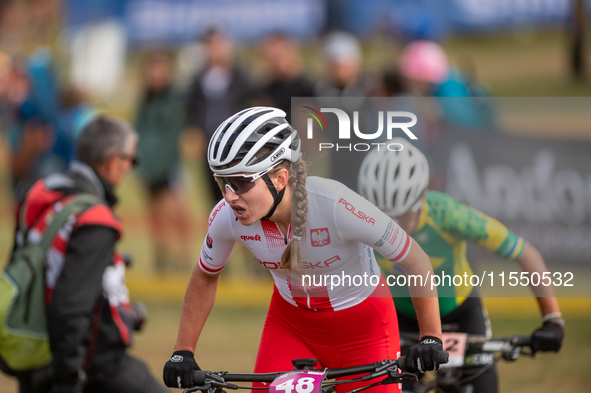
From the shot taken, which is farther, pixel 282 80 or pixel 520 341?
pixel 282 80

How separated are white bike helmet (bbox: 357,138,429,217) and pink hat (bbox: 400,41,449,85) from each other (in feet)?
16.2

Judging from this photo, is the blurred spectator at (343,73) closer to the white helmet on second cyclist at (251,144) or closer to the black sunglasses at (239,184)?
the white helmet on second cyclist at (251,144)

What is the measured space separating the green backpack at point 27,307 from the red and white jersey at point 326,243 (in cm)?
132

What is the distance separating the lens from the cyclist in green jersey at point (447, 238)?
3801 mm

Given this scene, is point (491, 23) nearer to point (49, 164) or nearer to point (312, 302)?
point (49, 164)

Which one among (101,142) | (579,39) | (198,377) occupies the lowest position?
(198,377)

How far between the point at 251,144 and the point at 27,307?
2084mm

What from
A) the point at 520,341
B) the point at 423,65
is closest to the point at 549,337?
the point at 520,341

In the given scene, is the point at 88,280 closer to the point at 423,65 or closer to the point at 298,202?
the point at 298,202

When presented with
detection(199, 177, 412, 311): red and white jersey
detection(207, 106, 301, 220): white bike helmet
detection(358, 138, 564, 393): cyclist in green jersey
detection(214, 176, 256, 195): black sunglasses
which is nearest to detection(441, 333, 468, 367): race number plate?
detection(358, 138, 564, 393): cyclist in green jersey

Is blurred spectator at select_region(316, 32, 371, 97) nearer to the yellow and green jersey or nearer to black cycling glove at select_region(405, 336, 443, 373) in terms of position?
the yellow and green jersey

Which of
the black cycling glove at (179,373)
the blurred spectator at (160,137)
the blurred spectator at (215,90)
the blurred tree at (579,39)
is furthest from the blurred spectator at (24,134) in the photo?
the blurred tree at (579,39)

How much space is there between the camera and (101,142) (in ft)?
16.0

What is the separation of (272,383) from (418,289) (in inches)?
31.7
